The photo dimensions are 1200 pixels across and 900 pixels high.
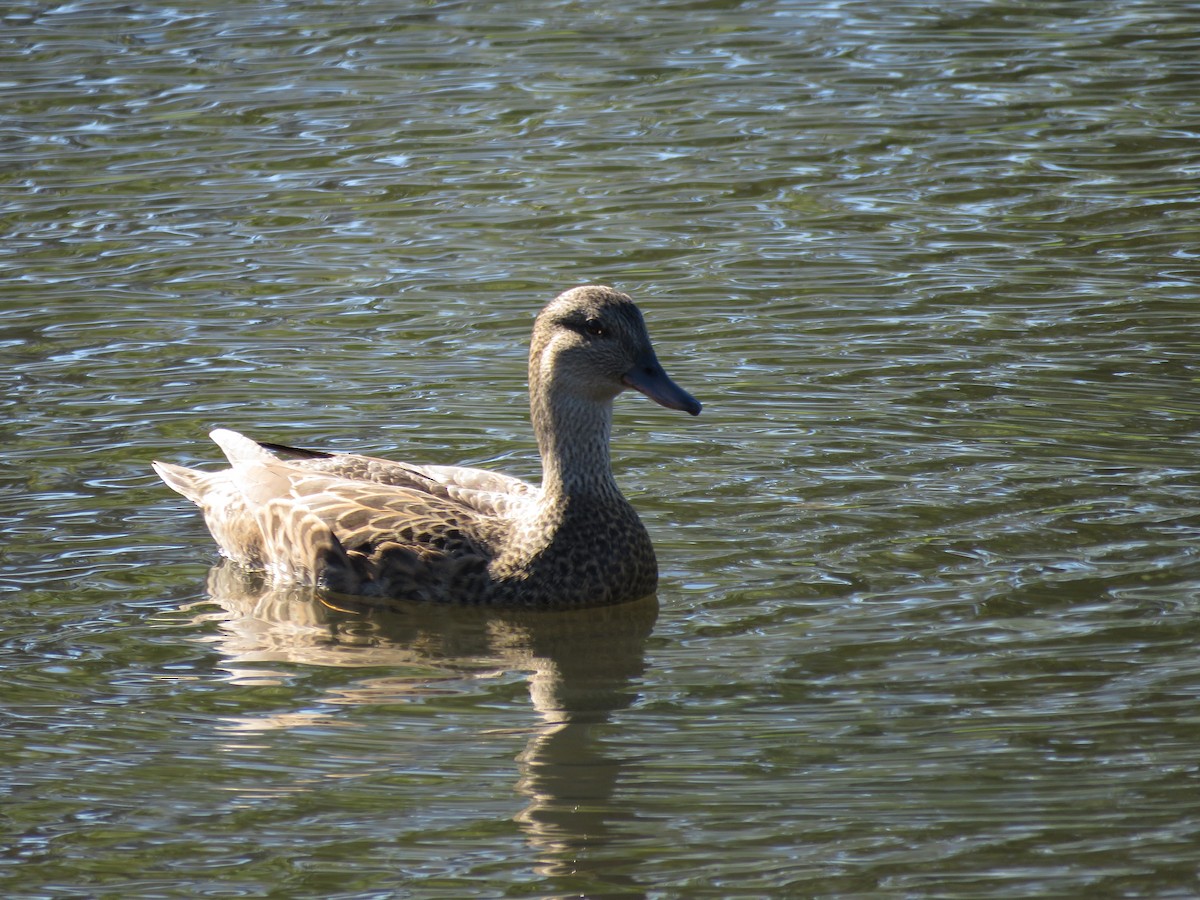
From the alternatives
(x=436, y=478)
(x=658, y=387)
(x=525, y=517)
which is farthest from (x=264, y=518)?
(x=658, y=387)

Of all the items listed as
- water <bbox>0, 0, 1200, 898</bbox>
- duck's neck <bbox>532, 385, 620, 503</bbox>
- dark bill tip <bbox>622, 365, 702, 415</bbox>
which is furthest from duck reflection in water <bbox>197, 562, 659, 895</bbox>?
dark bill tip <bbox>622, 365, 702, 415</bbox>

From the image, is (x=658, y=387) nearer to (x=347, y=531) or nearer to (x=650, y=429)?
(x=347, y=531)

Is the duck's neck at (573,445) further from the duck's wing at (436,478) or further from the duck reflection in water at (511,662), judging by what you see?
the duck reflection in water at (511,662)

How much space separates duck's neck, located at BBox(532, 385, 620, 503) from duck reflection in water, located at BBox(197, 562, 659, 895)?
55 centimetres

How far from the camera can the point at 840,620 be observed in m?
8.16

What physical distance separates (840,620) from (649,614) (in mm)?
862

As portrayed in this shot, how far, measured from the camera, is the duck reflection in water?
6.71 metres

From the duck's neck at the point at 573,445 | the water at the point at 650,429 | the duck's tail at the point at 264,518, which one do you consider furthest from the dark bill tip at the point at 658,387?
the duck's tail at the point at 264,518

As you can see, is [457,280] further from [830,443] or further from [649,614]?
[649,614]

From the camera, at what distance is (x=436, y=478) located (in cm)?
941

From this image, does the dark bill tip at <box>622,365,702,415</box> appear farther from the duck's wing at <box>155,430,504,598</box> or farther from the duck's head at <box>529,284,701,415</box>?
the duck's wing at <box>155,430,504,598</box>

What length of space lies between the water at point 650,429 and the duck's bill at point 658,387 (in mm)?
785

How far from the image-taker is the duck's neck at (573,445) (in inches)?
350

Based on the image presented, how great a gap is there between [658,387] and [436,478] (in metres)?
1.28
